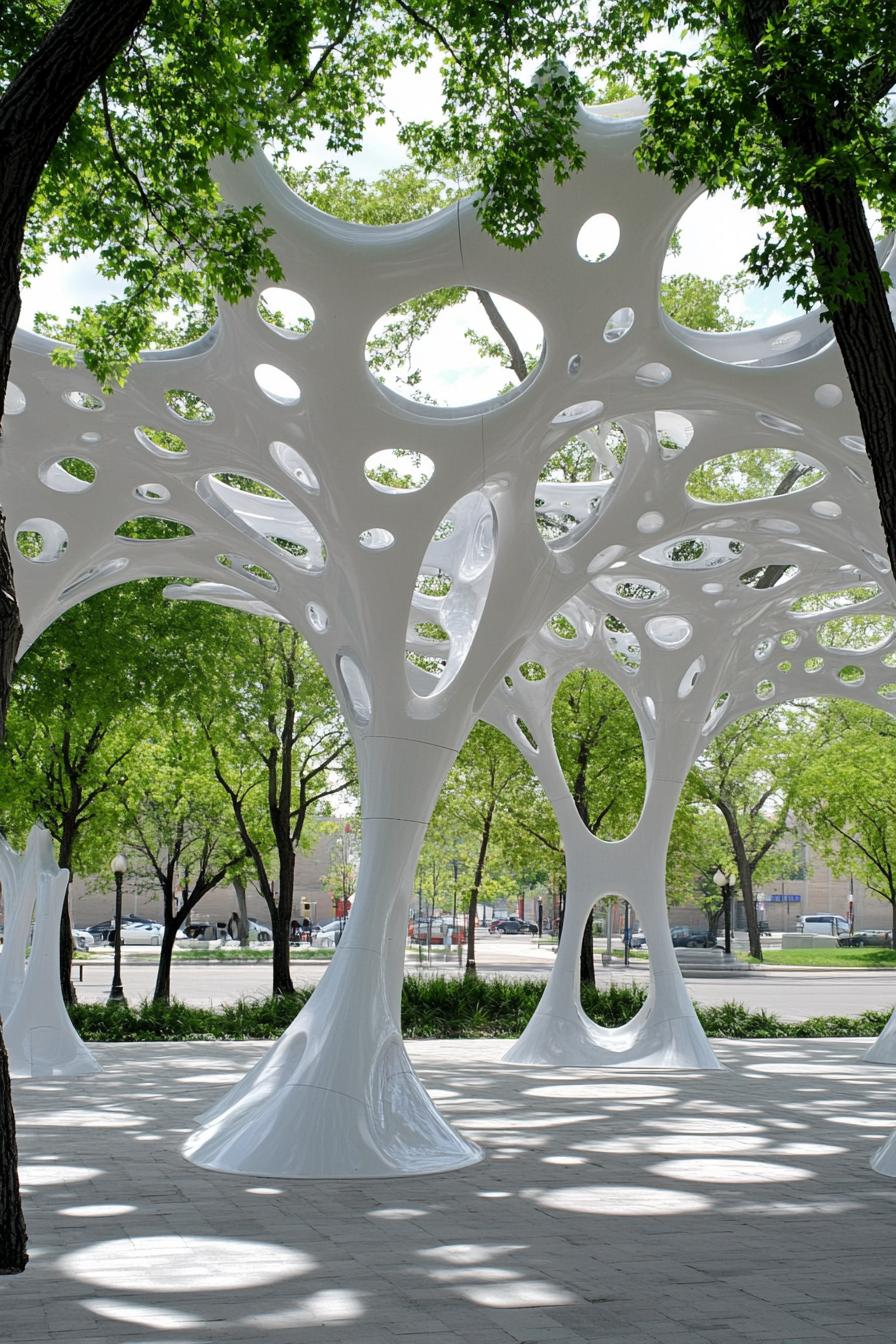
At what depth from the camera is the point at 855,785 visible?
116 ft

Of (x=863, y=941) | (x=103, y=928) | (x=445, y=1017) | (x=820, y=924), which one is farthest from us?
(x=820, y=924)

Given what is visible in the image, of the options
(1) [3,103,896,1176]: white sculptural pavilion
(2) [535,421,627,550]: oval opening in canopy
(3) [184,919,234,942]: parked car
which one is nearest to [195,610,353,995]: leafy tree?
(2) [535,421,627,550]: oval opening in canopy

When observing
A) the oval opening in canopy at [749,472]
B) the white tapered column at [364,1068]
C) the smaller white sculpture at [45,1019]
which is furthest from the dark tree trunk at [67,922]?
the oval opening in canopy at [749,472]

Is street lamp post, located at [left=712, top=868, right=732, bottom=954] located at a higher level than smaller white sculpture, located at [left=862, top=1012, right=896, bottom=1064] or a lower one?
higher

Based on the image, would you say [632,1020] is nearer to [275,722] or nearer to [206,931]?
[275,722]

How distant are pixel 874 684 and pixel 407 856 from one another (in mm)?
11696

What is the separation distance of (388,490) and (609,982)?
Result: 2107 cm

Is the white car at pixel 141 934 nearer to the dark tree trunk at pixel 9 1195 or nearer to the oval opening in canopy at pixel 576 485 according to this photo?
the oval opening in canopy at pixel 576 485

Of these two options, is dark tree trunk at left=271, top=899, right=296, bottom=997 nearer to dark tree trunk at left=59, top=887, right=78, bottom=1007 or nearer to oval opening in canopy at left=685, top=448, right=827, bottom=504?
dark tree trunk at left=59, top=887, right=78, bottom=1007

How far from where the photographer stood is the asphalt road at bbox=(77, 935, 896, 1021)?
25641 millimetres

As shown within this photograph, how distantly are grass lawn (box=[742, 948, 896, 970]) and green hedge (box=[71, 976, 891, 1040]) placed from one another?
21148 mm

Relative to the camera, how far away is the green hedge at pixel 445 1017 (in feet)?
60.8

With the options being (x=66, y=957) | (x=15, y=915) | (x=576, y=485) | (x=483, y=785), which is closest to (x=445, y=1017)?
(x=66, y=957)

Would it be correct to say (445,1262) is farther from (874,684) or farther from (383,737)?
(874,684)
